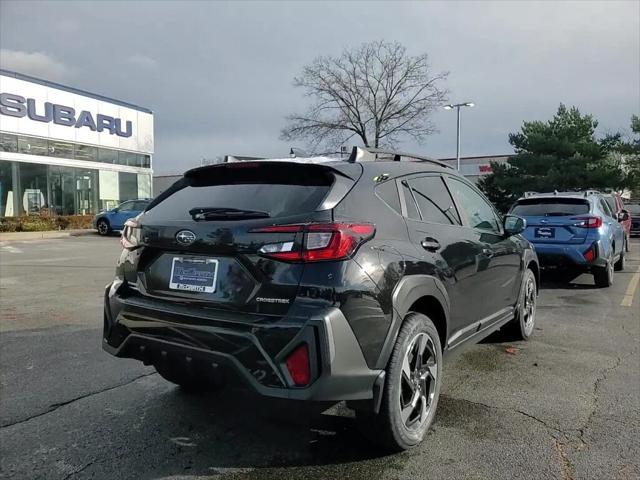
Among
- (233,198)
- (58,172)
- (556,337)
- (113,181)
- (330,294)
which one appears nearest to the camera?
(330,294)

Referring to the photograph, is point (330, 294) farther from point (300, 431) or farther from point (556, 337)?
point (556, 337)

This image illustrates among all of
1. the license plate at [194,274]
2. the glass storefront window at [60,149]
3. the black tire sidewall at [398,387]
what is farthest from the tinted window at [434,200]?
the glass storefront window at [60,149]

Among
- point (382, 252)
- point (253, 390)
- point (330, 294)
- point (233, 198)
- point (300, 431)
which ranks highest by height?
point (233, 198)

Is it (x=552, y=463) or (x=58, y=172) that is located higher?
(x=58, y=172)

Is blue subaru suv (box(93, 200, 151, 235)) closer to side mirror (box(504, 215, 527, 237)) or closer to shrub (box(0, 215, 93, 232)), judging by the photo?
shrub (box(0, 215, 93, 232))

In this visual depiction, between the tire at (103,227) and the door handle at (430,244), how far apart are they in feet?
68.6

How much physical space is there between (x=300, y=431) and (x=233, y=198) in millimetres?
1560

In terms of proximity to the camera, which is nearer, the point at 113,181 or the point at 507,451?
the point at 507,451

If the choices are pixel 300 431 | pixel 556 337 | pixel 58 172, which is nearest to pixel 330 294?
pixel 300 431

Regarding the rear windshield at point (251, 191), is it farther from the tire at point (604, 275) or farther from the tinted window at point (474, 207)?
the tire at point (604, 275)

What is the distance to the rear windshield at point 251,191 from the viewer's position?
9.87 ft

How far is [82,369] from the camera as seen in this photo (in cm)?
468

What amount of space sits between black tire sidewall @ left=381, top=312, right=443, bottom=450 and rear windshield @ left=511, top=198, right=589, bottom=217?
6.59m

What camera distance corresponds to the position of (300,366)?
268 cm
